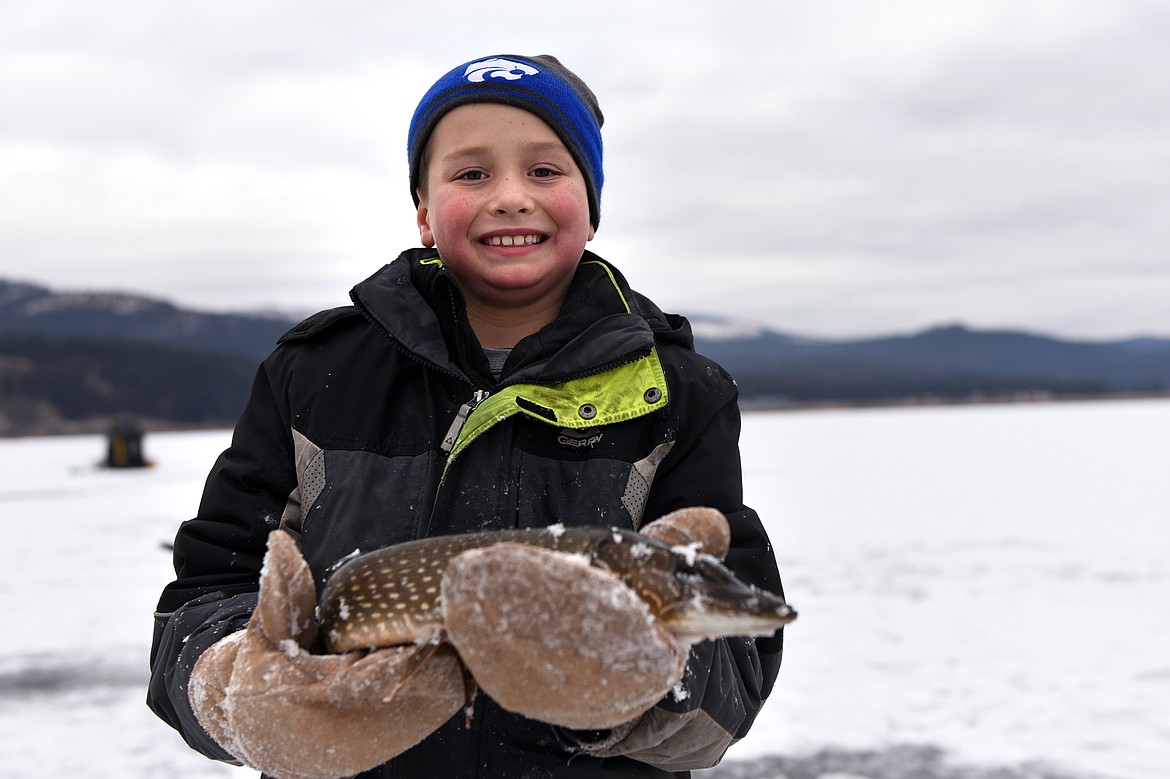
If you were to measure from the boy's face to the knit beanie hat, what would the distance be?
0.9 inches

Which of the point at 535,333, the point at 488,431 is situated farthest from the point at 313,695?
the point at 535,333

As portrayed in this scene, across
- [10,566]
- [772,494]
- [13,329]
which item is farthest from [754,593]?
[13,329]

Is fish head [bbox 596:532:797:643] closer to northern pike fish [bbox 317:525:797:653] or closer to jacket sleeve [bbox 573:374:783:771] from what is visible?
northern pike fish [bbox 317:525:797:653]

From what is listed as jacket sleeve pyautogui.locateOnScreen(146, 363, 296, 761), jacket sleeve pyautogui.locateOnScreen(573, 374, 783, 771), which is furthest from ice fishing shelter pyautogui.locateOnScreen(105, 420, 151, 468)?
jacket sleeve pyautogui.locateOnScreen(573, 374, 783, 771)

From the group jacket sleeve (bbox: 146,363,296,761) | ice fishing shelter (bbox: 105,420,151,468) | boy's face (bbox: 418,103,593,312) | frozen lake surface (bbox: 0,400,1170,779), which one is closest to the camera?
jacket sleeve (bbox: 146,363,296,761)

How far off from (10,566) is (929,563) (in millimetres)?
10974

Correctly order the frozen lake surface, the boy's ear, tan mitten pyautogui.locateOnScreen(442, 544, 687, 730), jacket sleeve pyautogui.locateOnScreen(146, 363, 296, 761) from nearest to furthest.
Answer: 1. tan mitten pyautogui.locateOnScreen(442, 544, 687, 730)
2. jacket sleeve pyautogui.locateOnScreen(146, 363, 296, 761)
3. the boy's ear
4. the frozen lake surface

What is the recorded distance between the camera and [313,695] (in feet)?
5.30

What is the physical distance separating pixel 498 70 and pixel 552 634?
143 centimetres

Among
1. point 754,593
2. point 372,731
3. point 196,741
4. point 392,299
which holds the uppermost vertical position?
point 392,299

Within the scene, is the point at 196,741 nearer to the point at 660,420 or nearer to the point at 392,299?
the point at 392,299

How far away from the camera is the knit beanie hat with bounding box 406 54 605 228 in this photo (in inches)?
88.9

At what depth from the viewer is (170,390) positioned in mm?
104812

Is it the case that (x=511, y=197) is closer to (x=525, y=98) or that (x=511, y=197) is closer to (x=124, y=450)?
(x=525, y=98)
